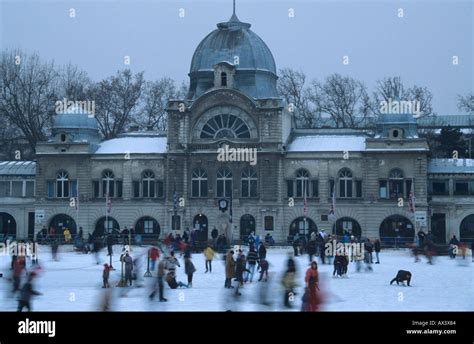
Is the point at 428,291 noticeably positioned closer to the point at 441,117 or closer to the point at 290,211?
the point at 290,211

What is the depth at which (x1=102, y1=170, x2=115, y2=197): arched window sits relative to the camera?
65938mm

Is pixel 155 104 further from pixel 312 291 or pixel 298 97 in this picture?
pixel 312 291

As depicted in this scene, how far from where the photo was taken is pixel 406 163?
203 feet

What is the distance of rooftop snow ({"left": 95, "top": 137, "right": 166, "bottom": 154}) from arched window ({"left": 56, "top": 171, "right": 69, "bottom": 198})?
2961mm

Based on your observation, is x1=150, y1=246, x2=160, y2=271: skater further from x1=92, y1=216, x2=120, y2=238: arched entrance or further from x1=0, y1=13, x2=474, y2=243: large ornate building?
x1=92, y1=216, x2=120, y2=238: arched entrance

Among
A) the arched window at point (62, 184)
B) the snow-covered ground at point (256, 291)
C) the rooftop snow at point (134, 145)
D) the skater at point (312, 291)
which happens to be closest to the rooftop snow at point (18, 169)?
the arched window at point (62, 184)

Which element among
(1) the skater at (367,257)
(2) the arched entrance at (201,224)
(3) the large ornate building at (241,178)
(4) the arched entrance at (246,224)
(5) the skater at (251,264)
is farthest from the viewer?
(2) the arched entrance at (201,224)

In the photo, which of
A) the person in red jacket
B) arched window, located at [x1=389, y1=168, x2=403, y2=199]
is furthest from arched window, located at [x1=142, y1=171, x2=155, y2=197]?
the person in red jacket

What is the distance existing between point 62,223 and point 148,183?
281 inches

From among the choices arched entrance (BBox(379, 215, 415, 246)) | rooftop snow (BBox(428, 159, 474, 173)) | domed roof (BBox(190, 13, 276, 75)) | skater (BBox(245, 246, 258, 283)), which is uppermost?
domed roof (BBox(190, 13, 276, 75))

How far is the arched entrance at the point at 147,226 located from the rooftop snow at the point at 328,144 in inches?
445

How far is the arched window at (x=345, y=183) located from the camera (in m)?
62.9

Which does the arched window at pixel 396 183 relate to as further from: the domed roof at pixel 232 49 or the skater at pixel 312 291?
the skater at pixel 312 291
